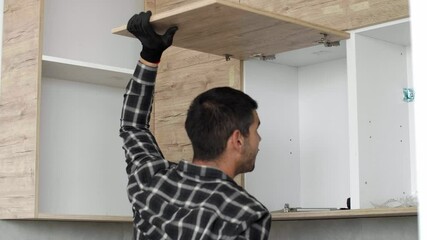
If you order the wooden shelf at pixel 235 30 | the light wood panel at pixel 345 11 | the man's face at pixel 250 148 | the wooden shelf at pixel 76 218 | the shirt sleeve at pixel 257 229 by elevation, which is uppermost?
the light wood panel at pixel 345 11

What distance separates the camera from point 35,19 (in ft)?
7.64

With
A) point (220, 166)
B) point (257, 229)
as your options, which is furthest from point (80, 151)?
point (257, 229)

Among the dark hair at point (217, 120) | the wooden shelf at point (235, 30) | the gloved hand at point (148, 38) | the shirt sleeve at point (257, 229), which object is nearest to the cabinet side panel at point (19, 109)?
the wooden shelf at point (235, 30)

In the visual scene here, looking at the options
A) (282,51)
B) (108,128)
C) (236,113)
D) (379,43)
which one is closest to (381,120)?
(379,43)

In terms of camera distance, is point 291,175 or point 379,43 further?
point 291,175

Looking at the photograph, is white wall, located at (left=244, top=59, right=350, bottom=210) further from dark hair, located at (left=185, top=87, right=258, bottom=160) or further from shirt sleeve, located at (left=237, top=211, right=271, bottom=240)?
shirt sleeve, located at (left=237, top=211, right=271, bottom=240)

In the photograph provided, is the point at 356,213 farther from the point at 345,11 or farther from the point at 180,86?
the point at 180,86

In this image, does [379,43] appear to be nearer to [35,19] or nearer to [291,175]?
[291,175]

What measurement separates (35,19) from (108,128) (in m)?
0.57

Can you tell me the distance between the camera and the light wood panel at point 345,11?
198 centimetres

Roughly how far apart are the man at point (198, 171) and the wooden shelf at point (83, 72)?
729 mm

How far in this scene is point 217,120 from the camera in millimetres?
1543

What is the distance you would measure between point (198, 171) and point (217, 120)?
0.12m

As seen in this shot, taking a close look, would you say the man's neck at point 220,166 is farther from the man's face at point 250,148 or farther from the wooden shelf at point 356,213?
the wooden shelf at point 356,213
